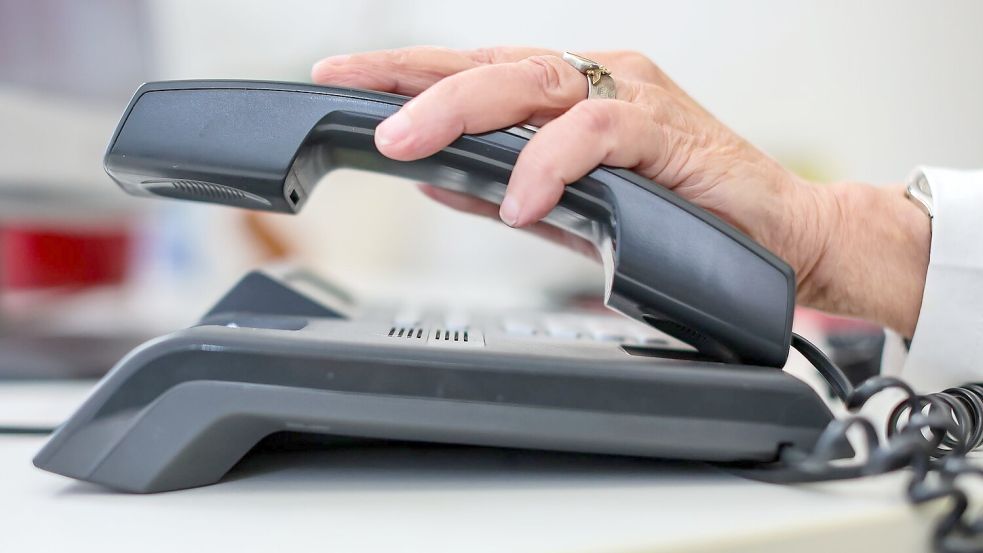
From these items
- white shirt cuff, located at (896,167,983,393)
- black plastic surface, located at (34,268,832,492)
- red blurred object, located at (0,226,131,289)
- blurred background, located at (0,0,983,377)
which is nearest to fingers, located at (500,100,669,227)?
black plastic surface, located at (34,268,832,492)

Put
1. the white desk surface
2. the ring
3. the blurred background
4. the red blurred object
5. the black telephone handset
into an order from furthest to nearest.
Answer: the blurred background < the red blurred object < the ring < the black telephone handset < the white desk surface

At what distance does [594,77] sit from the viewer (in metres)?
0.44

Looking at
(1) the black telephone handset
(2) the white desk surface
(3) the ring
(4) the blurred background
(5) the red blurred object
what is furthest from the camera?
(4) the blurred background

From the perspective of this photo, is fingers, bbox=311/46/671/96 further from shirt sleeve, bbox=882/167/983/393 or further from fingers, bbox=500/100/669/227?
shirt sleeve, bbox=882/167/983/393

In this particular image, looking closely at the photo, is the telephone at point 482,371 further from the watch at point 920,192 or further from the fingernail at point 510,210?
the watch at point 920,192

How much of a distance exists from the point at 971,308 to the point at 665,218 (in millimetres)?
266

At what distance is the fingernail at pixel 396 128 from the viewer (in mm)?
342

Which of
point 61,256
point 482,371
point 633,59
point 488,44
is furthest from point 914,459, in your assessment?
point 488,44

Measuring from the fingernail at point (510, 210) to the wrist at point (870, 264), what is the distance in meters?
0.23

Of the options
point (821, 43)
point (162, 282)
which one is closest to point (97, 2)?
point (162, 282)

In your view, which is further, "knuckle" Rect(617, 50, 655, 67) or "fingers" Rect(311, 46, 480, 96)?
"knuckle" Rect(617, 50, 655, 67)

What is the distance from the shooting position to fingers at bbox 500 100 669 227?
0.35 m

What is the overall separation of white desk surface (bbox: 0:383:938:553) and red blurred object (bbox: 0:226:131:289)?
2.43 feet

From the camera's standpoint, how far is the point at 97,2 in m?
0.74
